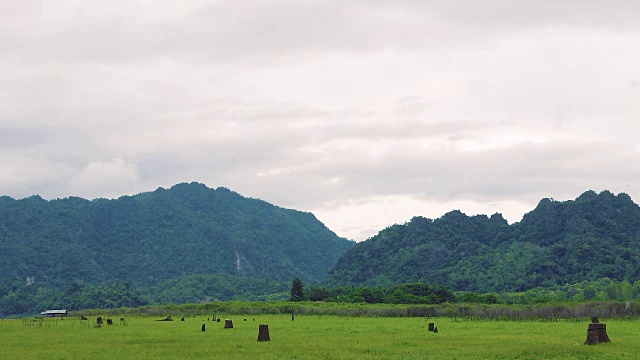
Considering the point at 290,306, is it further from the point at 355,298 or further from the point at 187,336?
the point at 187,336

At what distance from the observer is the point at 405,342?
4162 cm

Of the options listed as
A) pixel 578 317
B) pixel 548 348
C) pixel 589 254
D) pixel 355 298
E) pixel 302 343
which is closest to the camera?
pixel 548 348

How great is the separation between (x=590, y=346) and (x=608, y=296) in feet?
364

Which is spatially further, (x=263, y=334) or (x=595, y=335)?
(x=263, y=334)

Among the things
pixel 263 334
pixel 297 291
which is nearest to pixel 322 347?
pixel 263 334

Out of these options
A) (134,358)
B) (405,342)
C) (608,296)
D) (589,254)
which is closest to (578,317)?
(405,342)

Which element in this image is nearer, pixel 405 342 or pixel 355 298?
pixel 405 342

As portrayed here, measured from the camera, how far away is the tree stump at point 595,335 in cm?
3810

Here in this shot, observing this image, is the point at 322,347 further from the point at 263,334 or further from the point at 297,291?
the point at 297,291

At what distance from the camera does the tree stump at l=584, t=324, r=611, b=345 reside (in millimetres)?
38103

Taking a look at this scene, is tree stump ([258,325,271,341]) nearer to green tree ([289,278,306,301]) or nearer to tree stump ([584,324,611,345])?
tree stump ([584,324,611,345])

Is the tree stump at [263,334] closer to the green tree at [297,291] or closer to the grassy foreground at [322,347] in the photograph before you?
the grassy foreground at [322,347]

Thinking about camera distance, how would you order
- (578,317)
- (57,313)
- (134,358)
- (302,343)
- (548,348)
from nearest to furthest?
1. (134,358)
2. (548,348)
3. (302,343)
4. (578,317)
5. (57,313)

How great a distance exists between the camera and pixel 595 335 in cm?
3831
